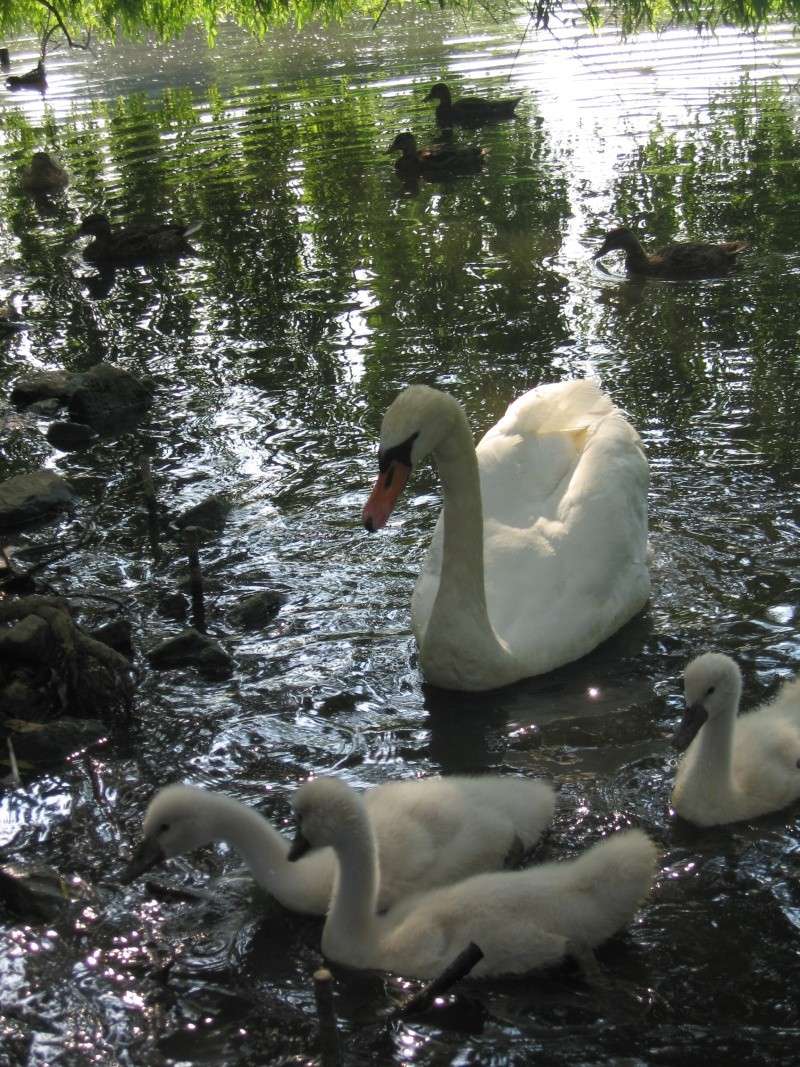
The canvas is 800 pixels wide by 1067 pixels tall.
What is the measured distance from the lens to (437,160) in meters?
17.1

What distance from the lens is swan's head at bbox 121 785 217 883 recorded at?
473cm

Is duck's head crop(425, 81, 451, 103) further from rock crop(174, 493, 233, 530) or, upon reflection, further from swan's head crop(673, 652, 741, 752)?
swan's head crop(673, 652, 741, 752)

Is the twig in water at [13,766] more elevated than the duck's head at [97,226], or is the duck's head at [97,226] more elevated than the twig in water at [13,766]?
the duck's head at [97,226]

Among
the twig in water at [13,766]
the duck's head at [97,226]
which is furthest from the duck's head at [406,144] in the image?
the twig in water at [13,766]

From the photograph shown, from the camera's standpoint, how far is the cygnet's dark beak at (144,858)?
4754 millimetres

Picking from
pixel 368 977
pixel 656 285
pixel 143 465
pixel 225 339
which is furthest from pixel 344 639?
pixel 656 285

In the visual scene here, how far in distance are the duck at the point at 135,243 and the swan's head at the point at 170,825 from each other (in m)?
10.4

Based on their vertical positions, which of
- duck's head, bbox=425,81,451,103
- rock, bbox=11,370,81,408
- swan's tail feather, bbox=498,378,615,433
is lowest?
rock, bbox=11,370,81,408

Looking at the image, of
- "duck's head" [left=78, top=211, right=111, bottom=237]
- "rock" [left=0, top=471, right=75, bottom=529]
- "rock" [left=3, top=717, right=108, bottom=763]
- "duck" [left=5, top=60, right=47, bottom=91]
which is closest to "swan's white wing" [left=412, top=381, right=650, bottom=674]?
"rock" [left=3, top=717, right=108, bottom=763]

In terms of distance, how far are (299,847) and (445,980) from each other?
2.29 ft

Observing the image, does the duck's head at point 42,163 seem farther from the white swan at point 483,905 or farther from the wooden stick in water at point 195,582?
the white swan at point 483,905

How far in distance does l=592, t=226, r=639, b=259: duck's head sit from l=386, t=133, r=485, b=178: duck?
4.83 m

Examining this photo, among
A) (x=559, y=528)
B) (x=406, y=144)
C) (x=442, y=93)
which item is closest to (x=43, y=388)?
(x=559, y=528)

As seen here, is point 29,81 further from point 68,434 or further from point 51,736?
point 51,736
